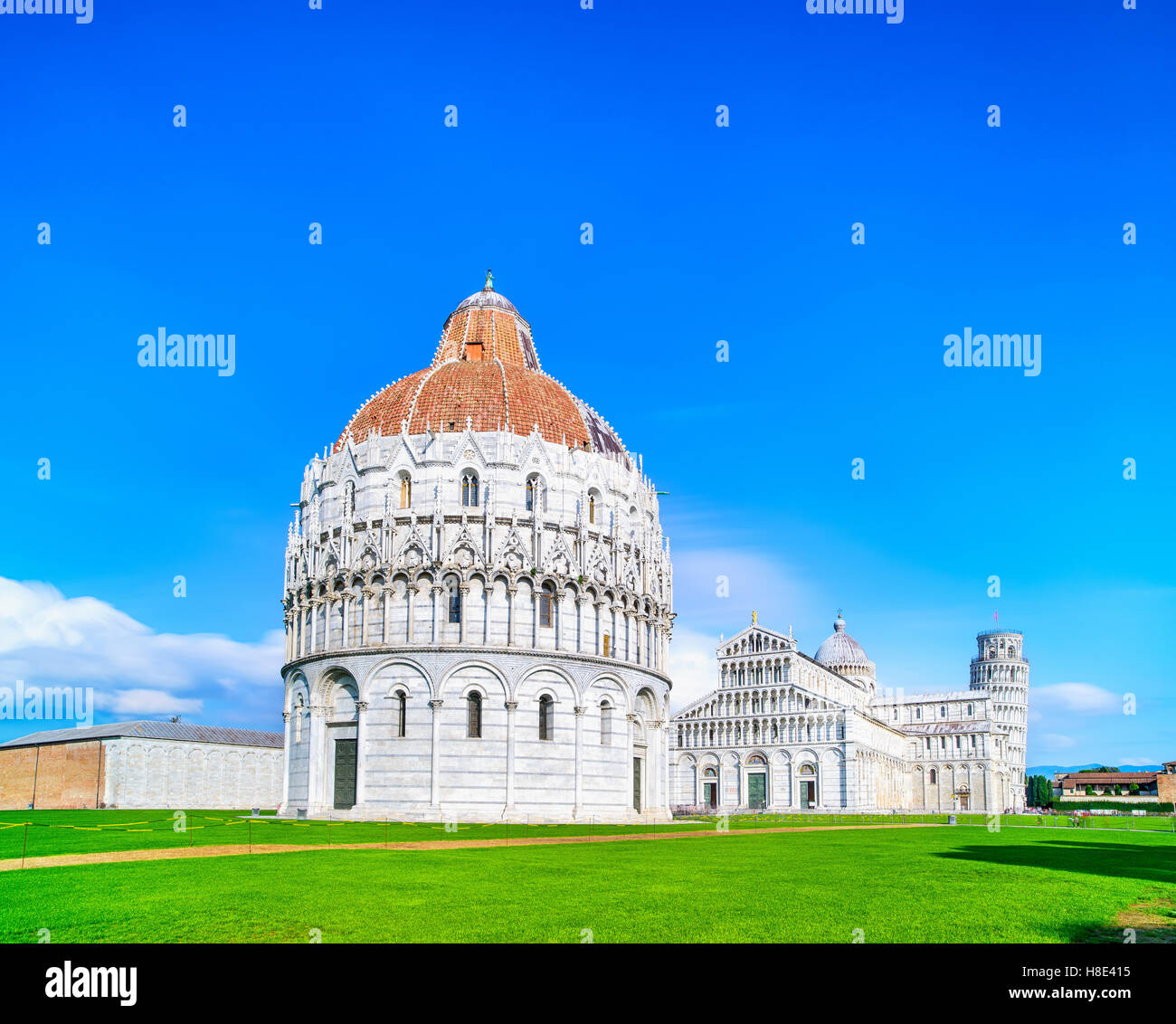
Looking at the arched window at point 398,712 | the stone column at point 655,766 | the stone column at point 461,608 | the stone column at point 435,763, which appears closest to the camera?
the stone column at point 435,763

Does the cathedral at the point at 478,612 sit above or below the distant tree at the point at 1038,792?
above

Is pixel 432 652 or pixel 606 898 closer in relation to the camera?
pixel 606 898

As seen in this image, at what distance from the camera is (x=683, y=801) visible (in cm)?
12544

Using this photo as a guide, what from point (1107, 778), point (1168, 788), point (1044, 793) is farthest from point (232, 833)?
point (1107, 778)

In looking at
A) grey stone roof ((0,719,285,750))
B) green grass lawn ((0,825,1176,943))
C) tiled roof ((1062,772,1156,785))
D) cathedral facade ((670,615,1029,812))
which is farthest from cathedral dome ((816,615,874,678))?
green grass lawn ((0,825,1176,943))

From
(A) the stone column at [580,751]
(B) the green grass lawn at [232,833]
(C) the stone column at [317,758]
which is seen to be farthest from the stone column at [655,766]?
(C) the stone column at [317,758]

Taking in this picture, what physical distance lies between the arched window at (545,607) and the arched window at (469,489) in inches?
248

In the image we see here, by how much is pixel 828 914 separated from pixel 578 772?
42529mm

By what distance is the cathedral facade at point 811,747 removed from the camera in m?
118

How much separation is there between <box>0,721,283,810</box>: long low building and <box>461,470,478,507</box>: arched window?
4444cm

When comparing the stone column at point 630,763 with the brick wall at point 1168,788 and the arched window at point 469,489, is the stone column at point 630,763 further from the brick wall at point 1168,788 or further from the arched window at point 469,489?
the brick wall at point 1168,788

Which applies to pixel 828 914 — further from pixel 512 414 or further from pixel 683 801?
pixel 683 801
